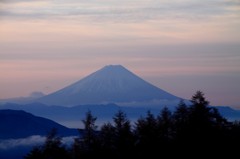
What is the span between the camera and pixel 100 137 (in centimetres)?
2623

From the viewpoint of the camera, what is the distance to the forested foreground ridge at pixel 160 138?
75.0 feet

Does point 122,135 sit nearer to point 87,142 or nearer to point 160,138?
point 87,142

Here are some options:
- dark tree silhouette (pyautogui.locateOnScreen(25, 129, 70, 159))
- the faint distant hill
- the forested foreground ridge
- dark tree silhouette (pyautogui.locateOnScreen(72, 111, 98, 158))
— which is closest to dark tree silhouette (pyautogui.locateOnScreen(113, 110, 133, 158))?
the forested foreground ridge

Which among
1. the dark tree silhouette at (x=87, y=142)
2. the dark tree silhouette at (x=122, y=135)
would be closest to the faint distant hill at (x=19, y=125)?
the dark tree silhouette at (x=87, y=142)

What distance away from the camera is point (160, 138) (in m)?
23.8

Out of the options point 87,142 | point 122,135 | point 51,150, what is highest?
point 122,135

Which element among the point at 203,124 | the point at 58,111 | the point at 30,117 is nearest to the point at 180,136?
the point at 203,124

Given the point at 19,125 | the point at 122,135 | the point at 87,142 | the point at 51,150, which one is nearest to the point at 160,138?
the point at 122,135

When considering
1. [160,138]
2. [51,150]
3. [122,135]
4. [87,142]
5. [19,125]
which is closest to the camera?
[160,138]

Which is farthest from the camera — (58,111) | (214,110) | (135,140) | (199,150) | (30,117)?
(58,111)

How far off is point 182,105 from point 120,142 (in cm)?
378

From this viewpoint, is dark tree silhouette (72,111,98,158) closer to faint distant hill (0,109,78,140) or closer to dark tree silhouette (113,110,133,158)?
dark tree silhouette (113,110,133,158)

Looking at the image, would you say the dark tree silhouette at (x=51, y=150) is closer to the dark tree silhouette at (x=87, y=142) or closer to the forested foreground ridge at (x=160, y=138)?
the forested foreground ridge at (x=160, y=138)

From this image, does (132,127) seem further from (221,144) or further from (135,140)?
(221,144)
